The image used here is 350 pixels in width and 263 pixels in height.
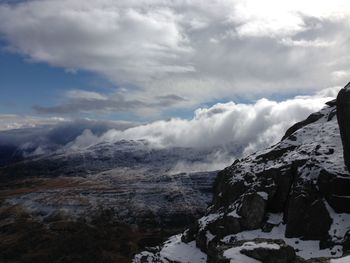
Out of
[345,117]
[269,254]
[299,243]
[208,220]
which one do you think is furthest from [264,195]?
[269,254]

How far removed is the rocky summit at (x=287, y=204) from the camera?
68.9 m

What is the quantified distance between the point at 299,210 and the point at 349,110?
19.3 m

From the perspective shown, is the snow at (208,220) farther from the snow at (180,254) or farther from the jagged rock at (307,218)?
the jagged rock at (307,218)

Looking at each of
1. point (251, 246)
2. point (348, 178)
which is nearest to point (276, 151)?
point (348, 178)

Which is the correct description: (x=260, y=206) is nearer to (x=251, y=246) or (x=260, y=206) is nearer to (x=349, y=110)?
(x=349, y=110)

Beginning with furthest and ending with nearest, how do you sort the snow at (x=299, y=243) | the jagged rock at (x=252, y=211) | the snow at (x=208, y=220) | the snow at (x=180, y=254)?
the snow at (x=208, y=220)
the snow at (x=180, y=254)
the jagged rock at (x=252, y=211)
the snow at (x=299, y=243)

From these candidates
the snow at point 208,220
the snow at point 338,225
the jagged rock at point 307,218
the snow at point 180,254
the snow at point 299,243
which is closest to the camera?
the snow at point 299,243

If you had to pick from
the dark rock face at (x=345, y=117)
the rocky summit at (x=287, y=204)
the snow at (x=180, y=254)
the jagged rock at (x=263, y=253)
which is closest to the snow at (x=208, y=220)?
the rocky summit at (x=287, y=204)

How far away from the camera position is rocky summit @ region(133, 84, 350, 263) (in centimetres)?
6888

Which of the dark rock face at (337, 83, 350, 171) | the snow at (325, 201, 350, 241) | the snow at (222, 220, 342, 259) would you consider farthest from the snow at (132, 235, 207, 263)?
the dark rock face at (337, 83, 350, 171)

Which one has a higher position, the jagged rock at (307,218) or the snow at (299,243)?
the jagged rock at (307,218)

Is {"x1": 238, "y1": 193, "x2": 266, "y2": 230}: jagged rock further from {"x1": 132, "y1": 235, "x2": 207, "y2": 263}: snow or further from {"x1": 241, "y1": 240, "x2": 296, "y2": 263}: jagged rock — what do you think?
{"x1": 241, "y1": 240, "x2": 296, "y2": 263}: jagged rock

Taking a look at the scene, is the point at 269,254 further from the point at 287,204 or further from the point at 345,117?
the point at 345,117

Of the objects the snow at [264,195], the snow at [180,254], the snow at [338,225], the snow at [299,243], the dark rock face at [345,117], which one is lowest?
the snow at [180,254]
